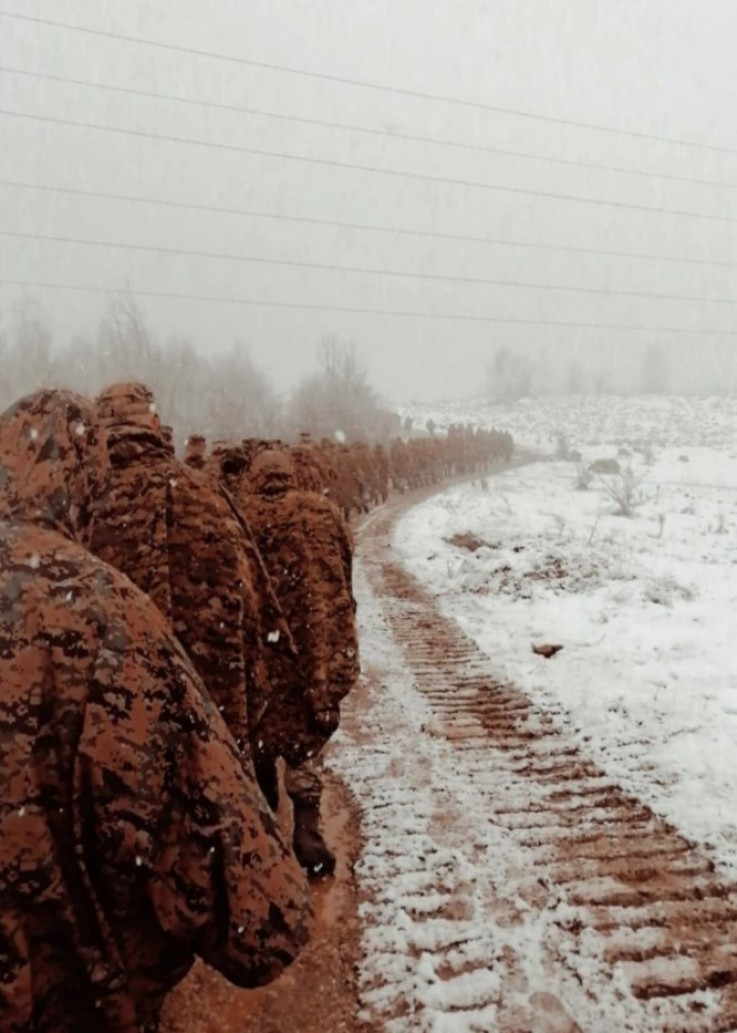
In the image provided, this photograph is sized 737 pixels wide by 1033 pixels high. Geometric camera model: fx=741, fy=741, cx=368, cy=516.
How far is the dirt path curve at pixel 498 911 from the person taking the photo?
2639mm

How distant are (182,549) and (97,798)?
1.62 metres

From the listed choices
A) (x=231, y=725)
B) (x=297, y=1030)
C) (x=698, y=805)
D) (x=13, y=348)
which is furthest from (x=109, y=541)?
(x=13, y=348)

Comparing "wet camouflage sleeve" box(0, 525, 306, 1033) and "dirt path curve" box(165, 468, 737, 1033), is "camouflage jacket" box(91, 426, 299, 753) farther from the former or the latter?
"wet camouflage sleeve" box(0, 525, 306, 1033)

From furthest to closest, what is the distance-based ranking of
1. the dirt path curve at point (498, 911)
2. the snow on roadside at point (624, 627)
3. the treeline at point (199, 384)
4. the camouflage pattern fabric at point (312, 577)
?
the treeline at point (199, 384) < the snow on roadside at point (624, 627) < the camouflage pattern fabric at point (312, 577) < the dirt path curve at point (498, 911)

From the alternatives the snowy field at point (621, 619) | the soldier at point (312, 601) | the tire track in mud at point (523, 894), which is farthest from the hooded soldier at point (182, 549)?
the snowy field at point (621, 619)

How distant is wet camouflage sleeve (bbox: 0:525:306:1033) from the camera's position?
1244mm

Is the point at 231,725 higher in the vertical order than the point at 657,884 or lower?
higher

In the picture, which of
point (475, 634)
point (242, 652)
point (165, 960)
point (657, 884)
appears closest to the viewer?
point (165, 960)

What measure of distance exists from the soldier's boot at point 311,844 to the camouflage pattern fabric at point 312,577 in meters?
0.41

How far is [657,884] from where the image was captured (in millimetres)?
3350

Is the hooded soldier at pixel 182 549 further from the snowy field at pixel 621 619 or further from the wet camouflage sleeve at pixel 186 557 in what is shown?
the snowy field at pixel 621 619

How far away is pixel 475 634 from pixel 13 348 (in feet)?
174

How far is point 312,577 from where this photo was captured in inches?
152

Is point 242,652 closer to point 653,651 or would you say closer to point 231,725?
point 231,725
